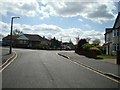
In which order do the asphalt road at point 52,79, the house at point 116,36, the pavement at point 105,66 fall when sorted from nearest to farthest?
the asphalt road at point 52,79 < the pavement at point 105,66 < the house at point 116,36

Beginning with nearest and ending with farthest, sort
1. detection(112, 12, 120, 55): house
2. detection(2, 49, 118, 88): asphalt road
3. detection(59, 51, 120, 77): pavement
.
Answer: detection(2, 49, 118, 88): asphalt road, detection(59, 51, 120, 77): pavement, detection(112, 12, 120, 55): house

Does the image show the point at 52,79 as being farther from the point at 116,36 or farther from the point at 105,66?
the point at 116,36

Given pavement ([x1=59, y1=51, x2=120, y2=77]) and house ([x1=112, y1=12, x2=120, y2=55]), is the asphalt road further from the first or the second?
house ([x1=112, y1=12, x2=120, y2=55])

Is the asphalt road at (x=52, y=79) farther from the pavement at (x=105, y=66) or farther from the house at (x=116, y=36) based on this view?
the house at (x=116, y=36)

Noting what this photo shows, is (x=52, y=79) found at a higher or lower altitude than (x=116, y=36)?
lower

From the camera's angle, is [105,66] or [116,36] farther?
[116,36]

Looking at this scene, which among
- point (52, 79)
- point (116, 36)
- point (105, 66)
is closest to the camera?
point (52, 79)

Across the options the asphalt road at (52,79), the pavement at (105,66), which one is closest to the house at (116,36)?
the pavement at (105,66)

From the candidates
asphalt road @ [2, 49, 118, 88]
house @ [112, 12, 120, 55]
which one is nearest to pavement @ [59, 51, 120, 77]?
asphalt road @ [2, 49, 118, 88]

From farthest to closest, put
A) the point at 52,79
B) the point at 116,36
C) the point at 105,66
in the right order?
the point at 116,36, the point at 105,66, the point at 52,79

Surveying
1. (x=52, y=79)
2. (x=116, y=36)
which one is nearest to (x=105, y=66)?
(x=52, y=79)

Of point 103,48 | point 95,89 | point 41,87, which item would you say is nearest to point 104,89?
point 95,89

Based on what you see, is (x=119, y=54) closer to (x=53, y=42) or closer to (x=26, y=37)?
(x=26, y=37)

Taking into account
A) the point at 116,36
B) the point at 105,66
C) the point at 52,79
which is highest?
the point at 116,36
